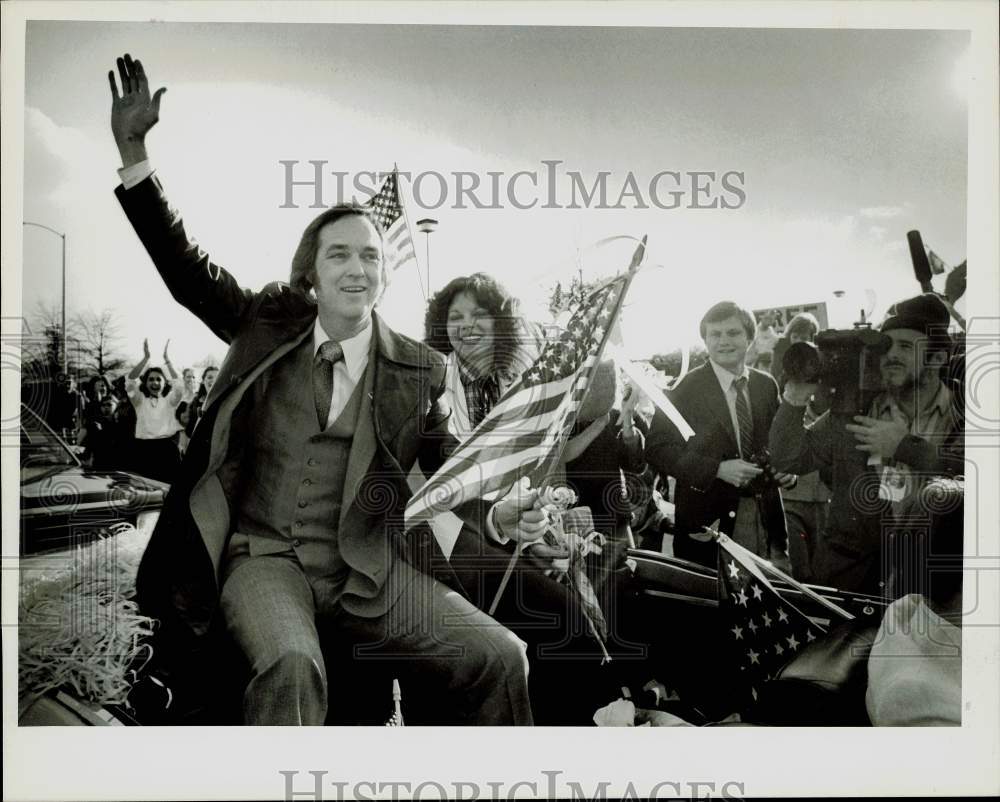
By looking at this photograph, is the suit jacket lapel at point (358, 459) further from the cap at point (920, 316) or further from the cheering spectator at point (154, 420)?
the cap at point (920, 316)

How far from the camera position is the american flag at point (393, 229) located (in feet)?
13.3

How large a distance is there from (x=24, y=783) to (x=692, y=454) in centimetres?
316

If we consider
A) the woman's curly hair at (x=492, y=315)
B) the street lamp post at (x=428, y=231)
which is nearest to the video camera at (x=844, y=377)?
the woman's curly hair at (x=492, y=315)

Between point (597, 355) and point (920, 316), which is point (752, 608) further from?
point (920, 316)

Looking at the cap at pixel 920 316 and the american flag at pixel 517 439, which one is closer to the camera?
the american flag at pixel 517 439

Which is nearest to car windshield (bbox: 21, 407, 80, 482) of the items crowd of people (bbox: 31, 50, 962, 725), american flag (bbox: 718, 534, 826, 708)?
crowd of people (bbox: 31, 50, 962, 725)

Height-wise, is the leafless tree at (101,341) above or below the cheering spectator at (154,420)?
above

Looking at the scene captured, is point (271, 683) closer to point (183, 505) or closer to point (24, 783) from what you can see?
point (183, 505)

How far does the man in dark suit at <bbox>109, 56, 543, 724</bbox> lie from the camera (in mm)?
4035

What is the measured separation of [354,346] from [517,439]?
785mm

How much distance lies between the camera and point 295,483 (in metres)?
4.04

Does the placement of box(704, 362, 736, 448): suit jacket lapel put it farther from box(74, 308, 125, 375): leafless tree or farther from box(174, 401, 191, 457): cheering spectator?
box(74, 308, 125, 375): leafless tree

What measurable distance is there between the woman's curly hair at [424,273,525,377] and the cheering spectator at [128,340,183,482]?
3.57 ft

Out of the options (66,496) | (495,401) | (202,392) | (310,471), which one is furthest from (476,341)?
(66,496)
